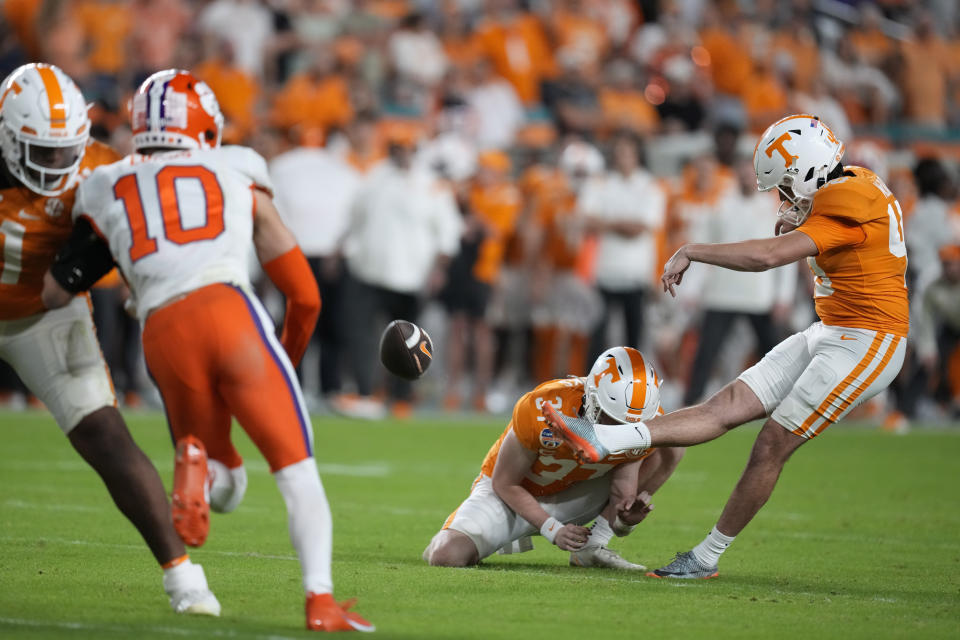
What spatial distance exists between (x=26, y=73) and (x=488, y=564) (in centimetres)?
299

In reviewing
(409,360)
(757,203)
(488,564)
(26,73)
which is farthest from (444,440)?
(26,73)

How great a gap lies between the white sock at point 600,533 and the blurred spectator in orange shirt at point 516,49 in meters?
11.2

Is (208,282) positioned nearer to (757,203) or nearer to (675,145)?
(757,203)

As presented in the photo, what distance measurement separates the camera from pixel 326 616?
14.8ft

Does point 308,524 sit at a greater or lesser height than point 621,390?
lesser

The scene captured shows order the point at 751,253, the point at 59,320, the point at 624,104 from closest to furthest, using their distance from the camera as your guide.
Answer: the point at 59,320
the point at 751,253
the point at 624,104

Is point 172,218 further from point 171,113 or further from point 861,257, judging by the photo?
point 861,257

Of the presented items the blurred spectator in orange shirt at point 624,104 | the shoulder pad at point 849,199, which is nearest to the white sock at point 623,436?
the shoulder pad at point 849,199

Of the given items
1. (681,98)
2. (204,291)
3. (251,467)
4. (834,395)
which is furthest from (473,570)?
(681,98)

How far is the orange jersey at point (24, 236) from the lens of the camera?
5.26 m

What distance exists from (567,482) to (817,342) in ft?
4.18

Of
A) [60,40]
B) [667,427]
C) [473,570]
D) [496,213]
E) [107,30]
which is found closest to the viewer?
[667,427]

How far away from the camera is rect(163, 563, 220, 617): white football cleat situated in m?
4.91

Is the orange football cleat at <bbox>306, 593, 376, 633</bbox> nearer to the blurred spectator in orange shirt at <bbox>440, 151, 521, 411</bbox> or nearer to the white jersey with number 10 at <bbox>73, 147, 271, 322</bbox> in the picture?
the white jersey with number 10 at <bbox>73, 147, 271, 322</bbox>
